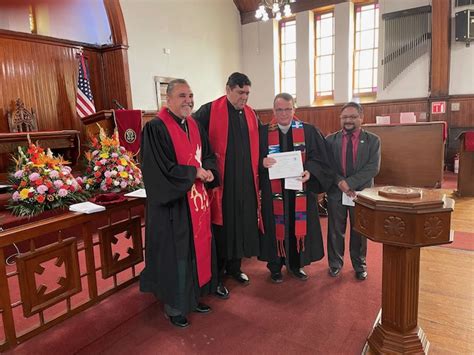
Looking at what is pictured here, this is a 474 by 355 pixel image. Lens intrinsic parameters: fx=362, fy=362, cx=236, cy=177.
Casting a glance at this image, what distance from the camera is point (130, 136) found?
5363mm

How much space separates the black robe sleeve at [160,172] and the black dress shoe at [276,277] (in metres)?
1.15

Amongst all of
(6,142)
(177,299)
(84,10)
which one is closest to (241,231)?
(177,299)

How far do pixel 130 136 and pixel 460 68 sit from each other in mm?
6835

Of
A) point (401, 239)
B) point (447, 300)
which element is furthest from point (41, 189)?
point (447, 300)

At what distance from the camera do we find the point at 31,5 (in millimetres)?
7438

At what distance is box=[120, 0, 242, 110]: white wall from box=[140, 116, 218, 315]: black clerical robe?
5346 mm

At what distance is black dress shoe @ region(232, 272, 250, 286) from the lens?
9.52 feet

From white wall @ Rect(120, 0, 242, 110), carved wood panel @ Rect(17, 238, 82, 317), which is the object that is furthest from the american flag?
carved wood panel @ Rect(17, 238, 82, 317)

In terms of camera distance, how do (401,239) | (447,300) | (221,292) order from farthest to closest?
(221,292) < (447,300) < (401,239)

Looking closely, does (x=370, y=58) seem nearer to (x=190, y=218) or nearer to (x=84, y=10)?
(x=84, y=10)

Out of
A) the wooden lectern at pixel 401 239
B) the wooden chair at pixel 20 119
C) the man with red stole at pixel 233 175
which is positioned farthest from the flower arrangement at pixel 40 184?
the wooden chair at pixel 20 119

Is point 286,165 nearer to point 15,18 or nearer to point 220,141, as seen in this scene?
point 220,141

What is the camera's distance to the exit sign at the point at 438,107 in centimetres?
773

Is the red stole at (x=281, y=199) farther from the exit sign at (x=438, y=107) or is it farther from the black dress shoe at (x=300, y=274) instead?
the exit sign at (x=438, y=107)
